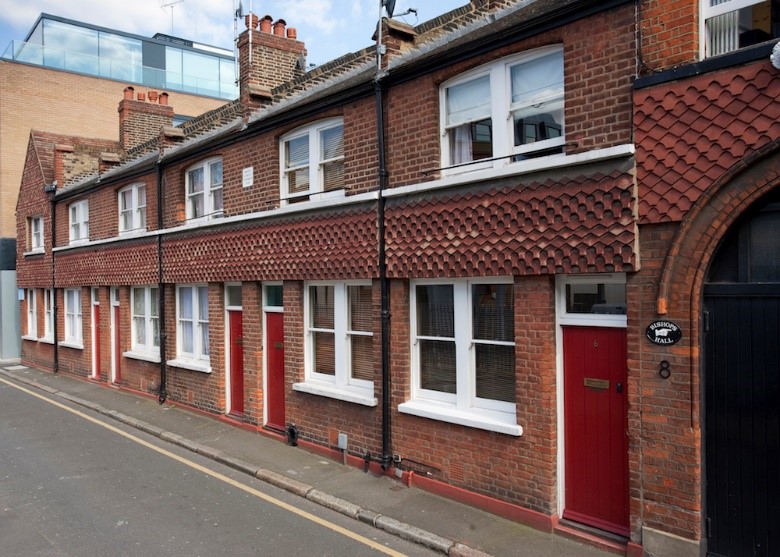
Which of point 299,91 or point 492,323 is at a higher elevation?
point 299,91

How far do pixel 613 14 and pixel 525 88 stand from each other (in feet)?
4.27

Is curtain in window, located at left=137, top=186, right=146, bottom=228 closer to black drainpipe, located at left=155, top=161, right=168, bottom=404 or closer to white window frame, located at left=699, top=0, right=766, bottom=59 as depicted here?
black drainpipe, located at left=155, top=161, right=168, bottom=404

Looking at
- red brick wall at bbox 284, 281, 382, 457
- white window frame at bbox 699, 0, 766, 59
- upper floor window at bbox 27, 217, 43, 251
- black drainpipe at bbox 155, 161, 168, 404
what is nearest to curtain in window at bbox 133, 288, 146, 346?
black drainpipe at bbox 155, 161, 168, 404

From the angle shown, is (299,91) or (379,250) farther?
(299,91)

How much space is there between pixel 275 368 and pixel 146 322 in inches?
245

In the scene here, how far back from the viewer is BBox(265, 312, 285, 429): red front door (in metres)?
11.7

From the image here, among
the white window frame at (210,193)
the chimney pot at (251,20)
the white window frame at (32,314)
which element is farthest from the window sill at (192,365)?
the white window frame at (32,314)

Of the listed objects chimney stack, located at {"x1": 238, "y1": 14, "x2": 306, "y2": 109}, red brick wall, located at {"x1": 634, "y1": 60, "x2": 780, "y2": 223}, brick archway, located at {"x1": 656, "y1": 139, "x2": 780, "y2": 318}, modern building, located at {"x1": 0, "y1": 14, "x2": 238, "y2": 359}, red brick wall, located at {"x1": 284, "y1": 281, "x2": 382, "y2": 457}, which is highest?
modern building, located at {"x1": 0, "y1": 14, "x2": 238, "y2": 359}

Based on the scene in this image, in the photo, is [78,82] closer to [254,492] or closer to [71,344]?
[71,344]

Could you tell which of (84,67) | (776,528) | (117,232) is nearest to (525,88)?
(776,528)

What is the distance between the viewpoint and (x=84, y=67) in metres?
32.1

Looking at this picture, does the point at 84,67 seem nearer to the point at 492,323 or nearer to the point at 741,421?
the point at 492,323

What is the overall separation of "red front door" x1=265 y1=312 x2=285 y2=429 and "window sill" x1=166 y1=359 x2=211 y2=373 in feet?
7.11

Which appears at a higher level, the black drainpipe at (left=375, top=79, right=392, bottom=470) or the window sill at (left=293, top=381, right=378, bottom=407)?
the black drainpipe at (left=375, top=79, right=392, bottom=470)
